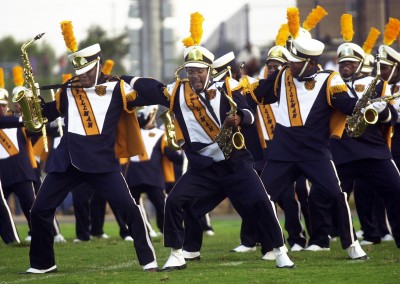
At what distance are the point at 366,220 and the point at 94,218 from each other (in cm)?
489

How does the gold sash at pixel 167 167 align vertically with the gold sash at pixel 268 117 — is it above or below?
below

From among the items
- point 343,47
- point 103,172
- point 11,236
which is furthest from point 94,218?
point 103,172

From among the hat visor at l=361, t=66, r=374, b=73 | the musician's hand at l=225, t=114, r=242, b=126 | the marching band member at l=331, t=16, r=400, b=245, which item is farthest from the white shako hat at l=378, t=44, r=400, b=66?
the musician's hand at l=225, t=114, r=242, b=126

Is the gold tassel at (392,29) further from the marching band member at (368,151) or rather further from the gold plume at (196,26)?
the gold plume at (196,26)

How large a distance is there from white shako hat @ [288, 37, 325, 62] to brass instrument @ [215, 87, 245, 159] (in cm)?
126

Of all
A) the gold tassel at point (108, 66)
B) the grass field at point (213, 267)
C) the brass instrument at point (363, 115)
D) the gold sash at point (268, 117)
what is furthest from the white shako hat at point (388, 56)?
the gold tassel at point (108, 66)

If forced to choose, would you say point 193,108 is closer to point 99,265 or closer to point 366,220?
point 99,265

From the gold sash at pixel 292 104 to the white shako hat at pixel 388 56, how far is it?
2596 mm

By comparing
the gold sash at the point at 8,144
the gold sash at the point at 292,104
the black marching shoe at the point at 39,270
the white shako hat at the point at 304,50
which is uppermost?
the white shako hat at the point at 304,50

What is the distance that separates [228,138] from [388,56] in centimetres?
401

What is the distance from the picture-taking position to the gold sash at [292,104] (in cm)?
1324

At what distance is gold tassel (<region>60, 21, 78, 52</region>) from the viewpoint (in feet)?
41.6

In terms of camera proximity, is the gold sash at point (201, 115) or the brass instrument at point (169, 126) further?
the brass instrument at point (169, 126)

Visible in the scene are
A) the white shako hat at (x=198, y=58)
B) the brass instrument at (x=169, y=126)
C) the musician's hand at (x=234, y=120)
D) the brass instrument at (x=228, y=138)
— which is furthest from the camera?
the brass instrument at (x=169, y=126)
